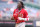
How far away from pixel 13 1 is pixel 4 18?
84 cm

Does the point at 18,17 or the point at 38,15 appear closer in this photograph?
the point at 18,17

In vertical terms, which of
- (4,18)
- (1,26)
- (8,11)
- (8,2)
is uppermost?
(8,2)

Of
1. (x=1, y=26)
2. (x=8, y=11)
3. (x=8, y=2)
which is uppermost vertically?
(x=8, y=2)

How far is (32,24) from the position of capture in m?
4.91

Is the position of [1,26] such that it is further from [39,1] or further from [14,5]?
[39,1]

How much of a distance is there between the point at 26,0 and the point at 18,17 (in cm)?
158

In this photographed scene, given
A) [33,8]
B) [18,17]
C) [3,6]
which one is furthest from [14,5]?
[18,17]

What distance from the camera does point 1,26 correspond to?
16.3ft

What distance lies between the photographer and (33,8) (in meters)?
4.91

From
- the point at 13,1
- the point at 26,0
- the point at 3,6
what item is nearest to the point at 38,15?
the point at 26,0

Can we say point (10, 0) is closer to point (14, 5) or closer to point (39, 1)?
point (14, 5)

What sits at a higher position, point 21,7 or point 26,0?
point 26,0

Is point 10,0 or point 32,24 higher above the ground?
point 10,0

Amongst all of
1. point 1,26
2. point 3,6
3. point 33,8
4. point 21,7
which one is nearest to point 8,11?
point 3,6
